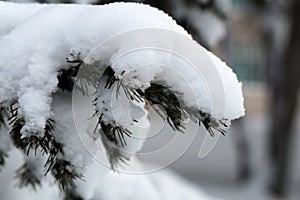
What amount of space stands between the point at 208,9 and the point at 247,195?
6.06 m

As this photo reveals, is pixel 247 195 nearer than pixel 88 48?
No

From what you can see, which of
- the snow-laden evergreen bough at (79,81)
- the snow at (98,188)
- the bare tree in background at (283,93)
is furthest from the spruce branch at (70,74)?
the bare tree in background at (283,93)

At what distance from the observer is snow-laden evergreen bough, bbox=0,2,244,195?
125 centimetres

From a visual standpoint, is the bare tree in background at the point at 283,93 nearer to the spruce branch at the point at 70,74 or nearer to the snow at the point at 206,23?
the snow at the point at 206,23

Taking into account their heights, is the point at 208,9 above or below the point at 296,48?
below

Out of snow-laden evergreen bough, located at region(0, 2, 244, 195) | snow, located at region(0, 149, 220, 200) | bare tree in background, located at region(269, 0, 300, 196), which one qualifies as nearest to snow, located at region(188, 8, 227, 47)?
snow, located at region(0, 149, 220, 200)

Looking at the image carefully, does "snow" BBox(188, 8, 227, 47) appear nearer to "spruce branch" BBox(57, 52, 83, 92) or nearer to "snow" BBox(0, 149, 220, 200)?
"snow" BBox(0, 149, 220, 200)

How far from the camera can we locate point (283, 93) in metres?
8.34

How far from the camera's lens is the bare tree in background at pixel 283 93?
8156mm

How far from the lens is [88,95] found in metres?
1.42

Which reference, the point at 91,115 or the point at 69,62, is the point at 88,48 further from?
the point at 91,115

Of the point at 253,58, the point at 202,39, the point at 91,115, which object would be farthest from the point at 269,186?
the point at 253,58

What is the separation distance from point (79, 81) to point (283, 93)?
23.8ft

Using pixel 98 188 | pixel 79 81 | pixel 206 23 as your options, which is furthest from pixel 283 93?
pixel 79 81
